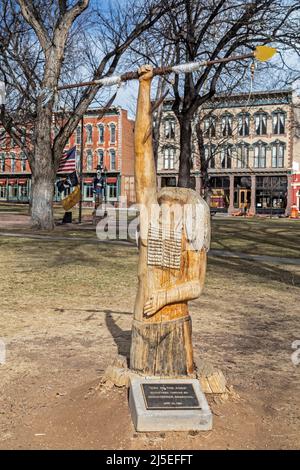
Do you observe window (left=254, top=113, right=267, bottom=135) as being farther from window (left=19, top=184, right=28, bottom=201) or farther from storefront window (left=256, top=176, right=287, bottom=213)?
window (left=19, top=184, right=28, bottom=201)

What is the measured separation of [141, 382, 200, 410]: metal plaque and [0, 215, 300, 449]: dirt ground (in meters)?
0.21

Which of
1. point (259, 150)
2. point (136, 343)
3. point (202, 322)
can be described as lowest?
point (202, 322)

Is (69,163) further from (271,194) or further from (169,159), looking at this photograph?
(169,159)

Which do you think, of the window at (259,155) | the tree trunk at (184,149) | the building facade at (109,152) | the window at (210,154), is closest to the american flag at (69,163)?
the tree trunk at (184,149)

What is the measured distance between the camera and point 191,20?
20.3 meters

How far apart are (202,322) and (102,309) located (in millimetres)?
1662

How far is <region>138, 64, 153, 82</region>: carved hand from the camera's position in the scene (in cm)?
461

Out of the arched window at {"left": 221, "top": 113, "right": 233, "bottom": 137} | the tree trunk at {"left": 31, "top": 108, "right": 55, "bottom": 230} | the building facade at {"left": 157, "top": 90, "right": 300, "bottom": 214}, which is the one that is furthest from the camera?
the building facade at {"left": 157, "top": 90, "right": 300, "bottom": 214}

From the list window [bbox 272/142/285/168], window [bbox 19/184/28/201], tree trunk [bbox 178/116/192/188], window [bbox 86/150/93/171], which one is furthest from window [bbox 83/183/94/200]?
tree trunk [bbox 178/116/192/188]

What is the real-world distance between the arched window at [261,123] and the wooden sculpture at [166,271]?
51616mm

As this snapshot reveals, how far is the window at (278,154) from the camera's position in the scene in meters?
53.2

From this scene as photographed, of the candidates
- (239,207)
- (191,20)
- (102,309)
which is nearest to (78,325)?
(102,309)

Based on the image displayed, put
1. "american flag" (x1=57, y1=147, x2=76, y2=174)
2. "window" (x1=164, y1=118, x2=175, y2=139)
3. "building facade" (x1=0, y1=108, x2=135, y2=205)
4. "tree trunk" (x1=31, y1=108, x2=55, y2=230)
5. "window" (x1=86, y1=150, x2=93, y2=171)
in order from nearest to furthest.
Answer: "tree trunk" (x1=31, y1=108, x2=55, y2=230)
"american flag" (x1=57, y1=147, x2=76, y2=174)
"window" (x1=164, y1=118, x2=175, y2=139)
"building facade" (x1=0, y1=108, x2=135, y2=205)
"window" (x1=86, y1=150, x2=93, y2=171)

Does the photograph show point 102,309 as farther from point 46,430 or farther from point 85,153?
point 85,153
